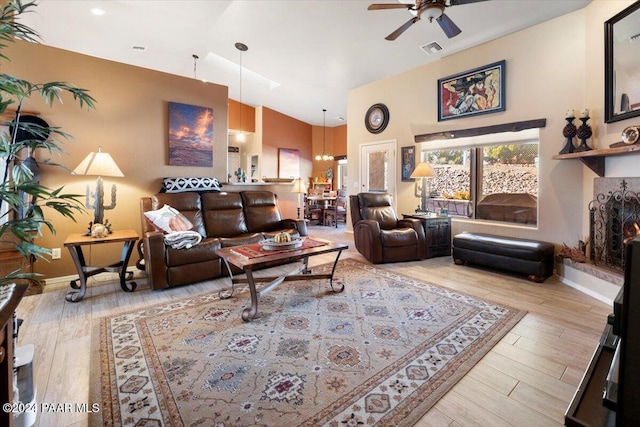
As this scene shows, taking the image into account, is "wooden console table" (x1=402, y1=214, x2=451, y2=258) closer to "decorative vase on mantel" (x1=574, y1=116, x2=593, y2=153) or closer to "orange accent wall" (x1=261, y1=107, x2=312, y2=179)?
"decorative vase on mantel" (x1=574, y1=116, x2=593, y2=153)

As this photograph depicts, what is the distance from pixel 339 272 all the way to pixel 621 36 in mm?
3893

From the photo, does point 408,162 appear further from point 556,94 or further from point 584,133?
point 584,133

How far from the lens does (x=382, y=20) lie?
409 centimetres

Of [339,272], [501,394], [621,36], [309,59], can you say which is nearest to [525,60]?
[621,36]

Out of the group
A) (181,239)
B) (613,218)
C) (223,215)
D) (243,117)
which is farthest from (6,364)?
(243,117)

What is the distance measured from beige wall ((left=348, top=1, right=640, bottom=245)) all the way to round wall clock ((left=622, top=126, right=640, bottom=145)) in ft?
0.81

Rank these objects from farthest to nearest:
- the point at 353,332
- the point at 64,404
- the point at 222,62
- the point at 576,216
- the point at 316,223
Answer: the point at 316,223, the point at 222,62, the point at 576,216, the point at 353,332, the point at 64,404

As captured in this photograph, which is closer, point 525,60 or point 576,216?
point 576,216

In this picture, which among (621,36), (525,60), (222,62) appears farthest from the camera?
(222,62)

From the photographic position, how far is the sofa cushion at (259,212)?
4.32 m

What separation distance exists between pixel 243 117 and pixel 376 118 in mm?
4829

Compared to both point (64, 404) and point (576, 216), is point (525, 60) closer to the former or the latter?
point (576, 216)

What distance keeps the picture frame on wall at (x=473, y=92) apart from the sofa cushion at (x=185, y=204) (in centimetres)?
424

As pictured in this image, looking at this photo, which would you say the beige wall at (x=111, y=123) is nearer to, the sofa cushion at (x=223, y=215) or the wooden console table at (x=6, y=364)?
the sofa cushion at (x=223, y=215)
